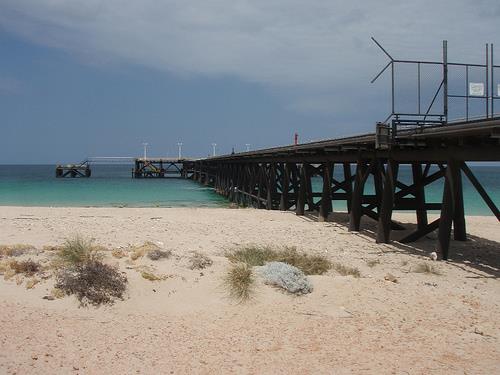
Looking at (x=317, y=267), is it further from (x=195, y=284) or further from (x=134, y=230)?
(x=134, y=230)

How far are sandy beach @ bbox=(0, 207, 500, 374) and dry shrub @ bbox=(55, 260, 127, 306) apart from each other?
129 millimetres

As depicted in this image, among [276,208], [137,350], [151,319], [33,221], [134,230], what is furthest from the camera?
[276,208]

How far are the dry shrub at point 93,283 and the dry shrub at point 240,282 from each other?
1.42 m

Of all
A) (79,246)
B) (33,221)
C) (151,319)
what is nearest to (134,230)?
(33,221)

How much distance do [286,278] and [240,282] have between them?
2.18ft

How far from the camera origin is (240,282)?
7.24 metres

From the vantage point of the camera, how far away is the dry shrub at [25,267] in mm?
7344

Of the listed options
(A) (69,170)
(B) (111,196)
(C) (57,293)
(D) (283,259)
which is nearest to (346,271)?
(D) (283,259)

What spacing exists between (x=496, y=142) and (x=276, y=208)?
16.9 m

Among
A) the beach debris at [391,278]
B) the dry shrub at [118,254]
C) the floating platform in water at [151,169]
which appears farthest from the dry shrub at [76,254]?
the floating platform in water at [151,169]

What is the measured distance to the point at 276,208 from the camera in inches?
1012

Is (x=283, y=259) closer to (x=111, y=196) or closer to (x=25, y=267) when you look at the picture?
→ (x=25, y=267)

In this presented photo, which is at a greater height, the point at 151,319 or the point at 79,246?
the point at 79,246

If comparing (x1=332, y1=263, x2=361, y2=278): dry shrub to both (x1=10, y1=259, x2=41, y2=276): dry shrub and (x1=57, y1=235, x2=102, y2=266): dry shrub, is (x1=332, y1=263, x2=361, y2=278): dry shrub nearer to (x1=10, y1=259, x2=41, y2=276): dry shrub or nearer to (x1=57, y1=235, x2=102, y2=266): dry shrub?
(x1=57, y1=235, x2=102, y2=266): dry shrub
